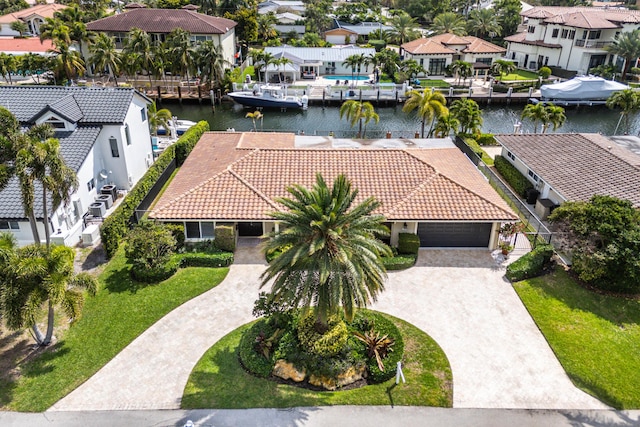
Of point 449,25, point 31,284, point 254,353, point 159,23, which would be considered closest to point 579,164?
point 254,353

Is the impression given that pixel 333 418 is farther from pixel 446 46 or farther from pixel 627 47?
pixel 627 47

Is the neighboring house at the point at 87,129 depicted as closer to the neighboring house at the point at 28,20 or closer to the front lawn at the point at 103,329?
the front lawn at the point at 103,329

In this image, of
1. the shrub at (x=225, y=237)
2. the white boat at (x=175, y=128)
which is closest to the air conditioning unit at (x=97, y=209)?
the shrub at (x=225, y=237)

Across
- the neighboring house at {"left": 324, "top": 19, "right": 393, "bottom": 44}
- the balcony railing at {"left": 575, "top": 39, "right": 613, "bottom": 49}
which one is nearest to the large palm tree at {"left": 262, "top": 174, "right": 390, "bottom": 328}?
the balcony railing at {"left": 575, "top": 39, "right": 613, "bottom": 49}

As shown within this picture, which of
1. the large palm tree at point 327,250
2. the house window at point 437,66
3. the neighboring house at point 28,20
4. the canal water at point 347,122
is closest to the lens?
the large palm tree at point 327,250

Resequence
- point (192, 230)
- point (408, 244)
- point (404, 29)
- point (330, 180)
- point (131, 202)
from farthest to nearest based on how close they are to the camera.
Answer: point (404, 29), point (330, 180), point (131, 202), point (192, 230), point (408, 244)

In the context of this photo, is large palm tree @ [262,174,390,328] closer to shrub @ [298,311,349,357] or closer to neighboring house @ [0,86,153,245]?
shrub @ [298,311,349,357]
